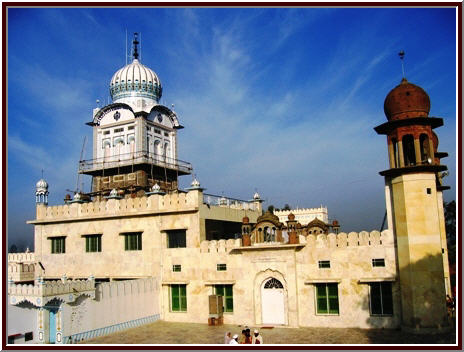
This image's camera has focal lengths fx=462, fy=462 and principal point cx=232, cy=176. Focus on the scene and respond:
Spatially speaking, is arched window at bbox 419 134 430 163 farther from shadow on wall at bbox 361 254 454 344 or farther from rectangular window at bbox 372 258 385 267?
rectangular window at bbox 372 258 385 267

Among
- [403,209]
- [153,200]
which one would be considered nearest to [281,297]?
[403,209]

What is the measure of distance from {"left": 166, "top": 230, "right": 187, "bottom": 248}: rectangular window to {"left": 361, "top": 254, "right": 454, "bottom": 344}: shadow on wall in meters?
10.5

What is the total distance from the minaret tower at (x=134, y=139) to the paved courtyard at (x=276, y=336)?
10690 millimetres

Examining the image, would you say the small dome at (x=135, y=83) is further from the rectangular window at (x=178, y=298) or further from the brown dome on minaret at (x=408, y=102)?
the brown dome on minaret at (x=408, y=102)

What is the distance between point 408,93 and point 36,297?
729 inches

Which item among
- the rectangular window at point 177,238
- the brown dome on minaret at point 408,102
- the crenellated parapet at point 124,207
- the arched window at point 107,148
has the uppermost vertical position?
the arched window at point 107,148

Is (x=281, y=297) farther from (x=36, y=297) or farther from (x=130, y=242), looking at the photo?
(x=36, y=297)

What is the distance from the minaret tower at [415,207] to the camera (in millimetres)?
19406

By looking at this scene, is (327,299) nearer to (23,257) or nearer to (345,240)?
(345,240)

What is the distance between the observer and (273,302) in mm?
22812

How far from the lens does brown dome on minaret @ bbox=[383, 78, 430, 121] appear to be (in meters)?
20.7

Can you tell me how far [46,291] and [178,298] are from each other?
7.59 m

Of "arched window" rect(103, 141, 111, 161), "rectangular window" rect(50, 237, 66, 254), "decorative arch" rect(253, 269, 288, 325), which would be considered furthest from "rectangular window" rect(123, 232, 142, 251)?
"arched window" rect(103, 141, 111, 161)

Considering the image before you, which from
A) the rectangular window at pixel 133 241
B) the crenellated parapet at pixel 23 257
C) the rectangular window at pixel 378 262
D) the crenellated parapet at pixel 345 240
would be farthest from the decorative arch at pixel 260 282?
the crenellated parapet at pixel 23 257
